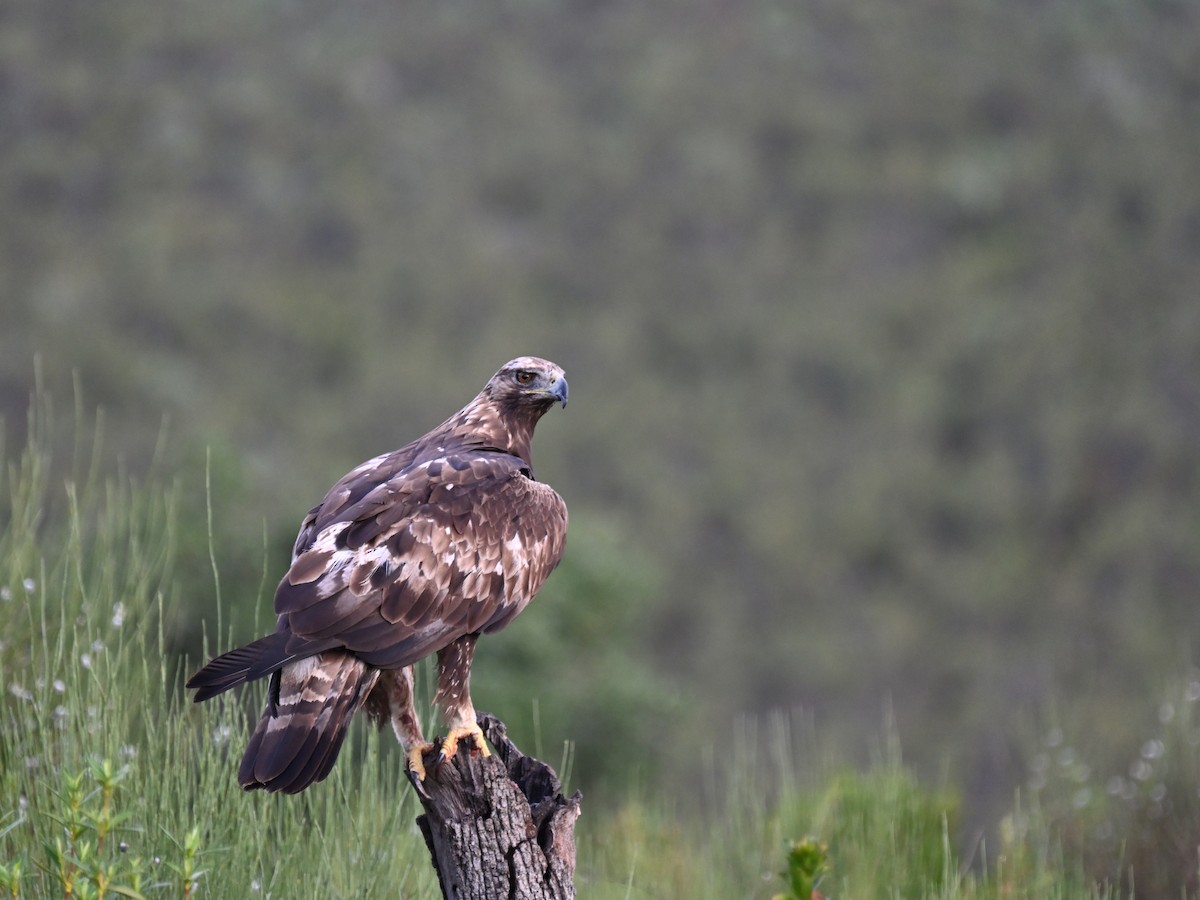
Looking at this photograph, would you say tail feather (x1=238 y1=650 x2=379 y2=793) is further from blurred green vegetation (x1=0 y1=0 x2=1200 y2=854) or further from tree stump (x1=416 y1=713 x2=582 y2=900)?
blurred green vegetation (x1=0 y1=0 x2=1200 y2=854)

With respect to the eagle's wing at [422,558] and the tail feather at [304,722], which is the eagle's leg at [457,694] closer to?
the eagle's wing at [422,558]

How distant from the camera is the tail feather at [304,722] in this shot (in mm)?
4191

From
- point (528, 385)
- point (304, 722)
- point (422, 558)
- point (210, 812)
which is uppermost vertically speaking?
point (528, 385)

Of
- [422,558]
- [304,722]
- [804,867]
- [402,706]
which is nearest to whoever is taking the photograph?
[804,867]

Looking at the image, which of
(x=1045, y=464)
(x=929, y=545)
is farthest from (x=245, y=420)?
(x=1045, y=464)

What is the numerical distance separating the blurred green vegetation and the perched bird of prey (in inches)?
685

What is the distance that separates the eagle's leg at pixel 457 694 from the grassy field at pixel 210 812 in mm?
330

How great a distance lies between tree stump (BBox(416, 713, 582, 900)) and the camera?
4332mm

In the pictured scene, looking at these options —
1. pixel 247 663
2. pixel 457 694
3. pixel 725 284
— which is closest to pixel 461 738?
pixel 457 694

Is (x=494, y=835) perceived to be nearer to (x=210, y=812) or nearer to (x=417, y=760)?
(x=417, y=760)

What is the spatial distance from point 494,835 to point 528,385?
1.91 meters

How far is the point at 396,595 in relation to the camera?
4719 millimetres

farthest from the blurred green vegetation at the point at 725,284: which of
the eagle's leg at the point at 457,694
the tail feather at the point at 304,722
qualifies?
the tail feather at the point at 304,722

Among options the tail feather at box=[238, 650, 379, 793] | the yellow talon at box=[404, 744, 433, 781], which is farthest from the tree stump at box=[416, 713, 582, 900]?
the tail feather at box=[238, 650, 379, 793]
